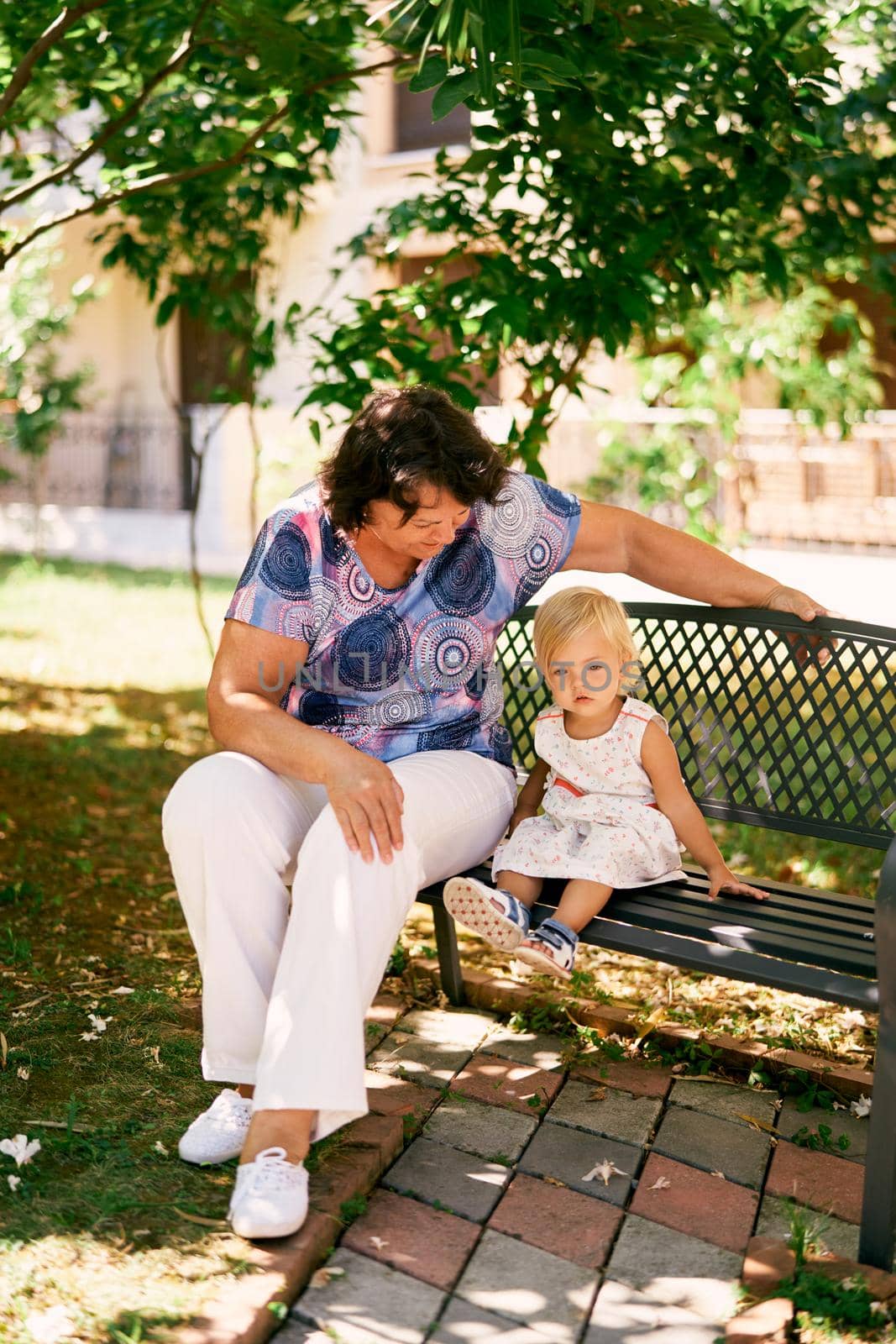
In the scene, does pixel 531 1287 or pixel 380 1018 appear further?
pixel 380 1018

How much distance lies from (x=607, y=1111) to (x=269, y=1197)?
90cm

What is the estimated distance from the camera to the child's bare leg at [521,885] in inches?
112

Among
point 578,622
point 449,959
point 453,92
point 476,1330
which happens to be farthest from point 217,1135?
point 453,92

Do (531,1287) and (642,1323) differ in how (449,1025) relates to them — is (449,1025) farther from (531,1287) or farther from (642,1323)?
(642,1323)

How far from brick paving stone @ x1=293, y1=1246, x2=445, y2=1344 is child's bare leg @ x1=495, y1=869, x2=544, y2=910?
31.2 inches

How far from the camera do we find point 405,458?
8.88 ft

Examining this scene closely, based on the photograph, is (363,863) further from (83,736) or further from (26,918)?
(83,736)

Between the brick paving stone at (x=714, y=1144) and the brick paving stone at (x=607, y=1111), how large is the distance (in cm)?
3

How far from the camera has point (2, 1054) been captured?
119 inches

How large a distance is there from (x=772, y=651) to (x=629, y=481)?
8080 mm

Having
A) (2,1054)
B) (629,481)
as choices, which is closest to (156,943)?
(2,1054)

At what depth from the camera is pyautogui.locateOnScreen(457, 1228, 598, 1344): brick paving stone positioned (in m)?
2.20

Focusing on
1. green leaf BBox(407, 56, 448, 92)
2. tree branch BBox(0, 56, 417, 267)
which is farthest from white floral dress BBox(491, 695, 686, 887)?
tree branch BBox(0, 56, 417, 267)

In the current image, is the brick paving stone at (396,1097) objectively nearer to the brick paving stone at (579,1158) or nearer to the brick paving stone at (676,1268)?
the brick paving stone at (579,1158)
